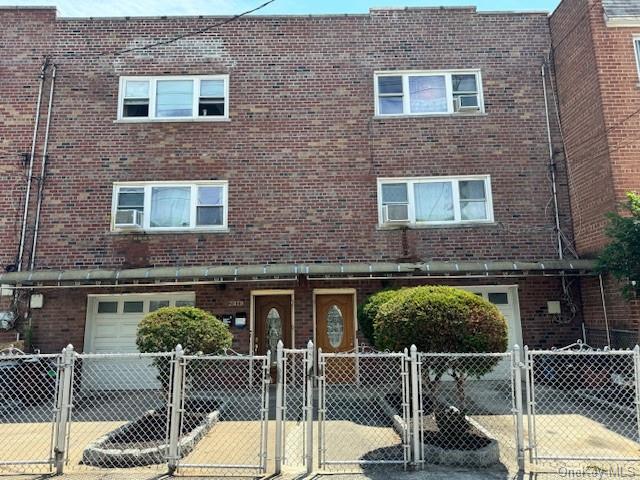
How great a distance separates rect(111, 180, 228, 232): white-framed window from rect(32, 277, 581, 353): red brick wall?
1591 millimetres

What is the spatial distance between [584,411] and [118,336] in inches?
397

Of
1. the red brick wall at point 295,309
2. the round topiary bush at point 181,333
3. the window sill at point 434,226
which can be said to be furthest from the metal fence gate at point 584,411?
the round topiary bush at point 181,333

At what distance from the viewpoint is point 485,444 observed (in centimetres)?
596

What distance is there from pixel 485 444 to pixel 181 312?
487 cm

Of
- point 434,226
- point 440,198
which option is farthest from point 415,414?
point 440,198

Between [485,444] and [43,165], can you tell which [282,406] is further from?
[43,165]

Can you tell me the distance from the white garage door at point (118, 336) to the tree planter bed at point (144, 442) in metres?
3.55

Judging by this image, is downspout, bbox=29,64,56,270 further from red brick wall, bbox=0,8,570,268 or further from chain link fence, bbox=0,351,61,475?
chain link fence, bbox=0,351,61,475

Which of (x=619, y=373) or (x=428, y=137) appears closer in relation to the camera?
(x=619, y=373)

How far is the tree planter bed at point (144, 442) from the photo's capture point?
570 cm

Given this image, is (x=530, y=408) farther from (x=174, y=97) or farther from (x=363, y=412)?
(x=174, y=97)

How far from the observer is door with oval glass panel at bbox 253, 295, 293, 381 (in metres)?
11.3

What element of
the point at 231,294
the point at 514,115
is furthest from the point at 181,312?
the point at 514,115

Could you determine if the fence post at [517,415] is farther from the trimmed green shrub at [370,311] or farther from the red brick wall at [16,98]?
the red brick wall at [16,98]
